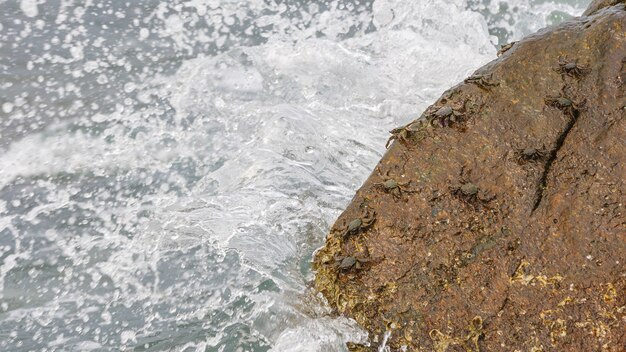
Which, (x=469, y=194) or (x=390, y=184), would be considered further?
(x=390, y=184)

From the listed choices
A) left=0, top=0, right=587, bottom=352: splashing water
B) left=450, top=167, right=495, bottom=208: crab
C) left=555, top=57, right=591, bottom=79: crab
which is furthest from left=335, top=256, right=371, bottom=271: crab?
left=555, top=57, right=591, bottom=79: crab

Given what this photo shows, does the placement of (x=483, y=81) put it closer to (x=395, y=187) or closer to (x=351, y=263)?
(x=395, y=187)

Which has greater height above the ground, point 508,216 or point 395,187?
point 508,216

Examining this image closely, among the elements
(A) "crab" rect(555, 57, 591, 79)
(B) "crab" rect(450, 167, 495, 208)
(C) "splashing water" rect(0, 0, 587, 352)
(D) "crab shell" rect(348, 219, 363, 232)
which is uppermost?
(A) "crab" rect(555, 57, 591, 79)

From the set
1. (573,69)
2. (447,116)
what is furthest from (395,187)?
(573,69)

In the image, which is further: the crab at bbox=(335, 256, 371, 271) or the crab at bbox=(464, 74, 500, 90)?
the crab at bbox=(464, 74, 500, 90)

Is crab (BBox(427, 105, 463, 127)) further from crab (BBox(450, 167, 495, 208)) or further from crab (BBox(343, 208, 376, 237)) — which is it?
crab (BBox(343, 208, 376, 237))

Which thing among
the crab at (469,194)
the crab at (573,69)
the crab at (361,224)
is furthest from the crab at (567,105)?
the crab at (361,224)
